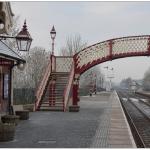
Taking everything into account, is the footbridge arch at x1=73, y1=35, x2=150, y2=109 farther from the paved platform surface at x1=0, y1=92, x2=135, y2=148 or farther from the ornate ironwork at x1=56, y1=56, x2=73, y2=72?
the paved platform surface at x1=0, y1=92, x2=135, y2=148

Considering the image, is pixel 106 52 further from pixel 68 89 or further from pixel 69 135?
pixel 69 135

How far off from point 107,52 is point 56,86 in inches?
183

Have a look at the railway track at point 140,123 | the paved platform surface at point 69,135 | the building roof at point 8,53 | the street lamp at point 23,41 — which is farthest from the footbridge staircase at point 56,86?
the street lamp at point 23,41

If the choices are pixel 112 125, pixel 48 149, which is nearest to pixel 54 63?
pixel 112 125

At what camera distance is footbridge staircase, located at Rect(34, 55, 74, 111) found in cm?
2706

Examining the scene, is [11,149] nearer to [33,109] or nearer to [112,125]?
[112,125]

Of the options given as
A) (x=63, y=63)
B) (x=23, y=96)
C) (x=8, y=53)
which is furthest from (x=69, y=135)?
(x=23, y=96)

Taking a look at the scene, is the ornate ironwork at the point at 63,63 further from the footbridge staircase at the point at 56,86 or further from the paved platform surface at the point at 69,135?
the paved platform surface at the point at 69,135

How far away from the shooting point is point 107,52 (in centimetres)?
3150

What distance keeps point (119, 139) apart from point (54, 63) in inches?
710

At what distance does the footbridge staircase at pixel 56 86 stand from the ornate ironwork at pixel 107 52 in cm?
81

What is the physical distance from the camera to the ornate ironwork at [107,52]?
31.0 m

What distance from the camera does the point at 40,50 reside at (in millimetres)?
79875

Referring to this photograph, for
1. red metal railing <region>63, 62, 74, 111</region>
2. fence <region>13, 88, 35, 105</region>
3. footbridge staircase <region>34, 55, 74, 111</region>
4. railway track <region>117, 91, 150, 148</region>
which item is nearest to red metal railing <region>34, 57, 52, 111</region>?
footbridge staircase <region>34, 55, 74, 111</region>
